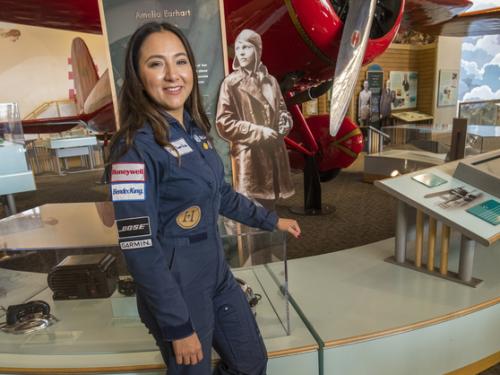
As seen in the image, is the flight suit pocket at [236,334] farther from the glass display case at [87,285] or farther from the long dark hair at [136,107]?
the long dark hair at [136,107]

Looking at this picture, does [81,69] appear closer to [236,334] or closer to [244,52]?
[244,52]

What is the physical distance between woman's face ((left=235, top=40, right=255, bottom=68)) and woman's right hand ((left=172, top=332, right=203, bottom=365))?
177 cm

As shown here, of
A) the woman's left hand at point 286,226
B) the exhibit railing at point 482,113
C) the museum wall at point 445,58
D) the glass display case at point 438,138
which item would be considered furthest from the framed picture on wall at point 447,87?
the woman's left hand at point 286,226

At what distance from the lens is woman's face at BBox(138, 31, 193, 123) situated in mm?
836

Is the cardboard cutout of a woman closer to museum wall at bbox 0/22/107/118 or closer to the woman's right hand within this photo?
the woman's right hand

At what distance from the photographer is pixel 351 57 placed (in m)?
2.36

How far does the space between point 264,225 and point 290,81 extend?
7.41 ft

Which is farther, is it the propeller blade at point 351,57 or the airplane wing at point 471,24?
the airplane wing at point 471,24

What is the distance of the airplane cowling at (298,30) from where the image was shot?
8.25 feet

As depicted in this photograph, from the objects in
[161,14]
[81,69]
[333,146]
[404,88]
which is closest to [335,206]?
[333,146]

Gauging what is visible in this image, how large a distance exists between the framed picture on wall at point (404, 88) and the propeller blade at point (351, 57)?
6189 millimetres

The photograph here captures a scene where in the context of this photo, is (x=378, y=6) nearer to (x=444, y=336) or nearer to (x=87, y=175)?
(x=444, y=336)

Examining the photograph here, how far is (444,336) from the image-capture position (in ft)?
4.51

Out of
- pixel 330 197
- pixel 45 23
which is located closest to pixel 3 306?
pixel 45 23
